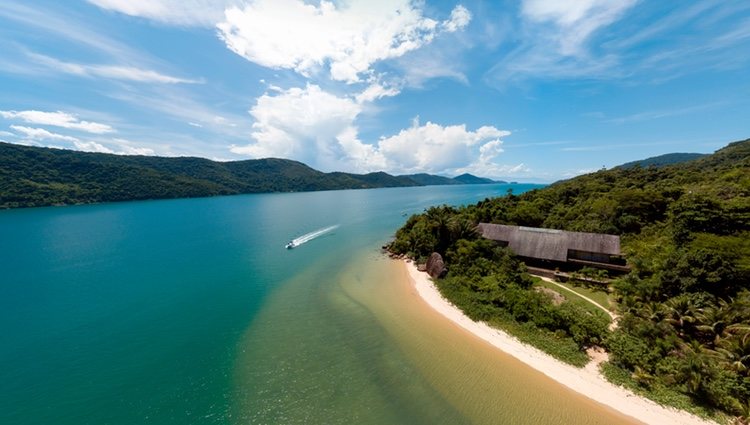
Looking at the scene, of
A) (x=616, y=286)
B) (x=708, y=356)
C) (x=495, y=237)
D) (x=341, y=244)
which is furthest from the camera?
(x=341, y=244)

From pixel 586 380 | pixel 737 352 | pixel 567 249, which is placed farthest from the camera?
pixel 567 249

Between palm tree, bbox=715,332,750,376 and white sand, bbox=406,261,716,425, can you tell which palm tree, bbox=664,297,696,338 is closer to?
palm tree, bbox=715,332,750,376

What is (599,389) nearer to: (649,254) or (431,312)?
(431,312)

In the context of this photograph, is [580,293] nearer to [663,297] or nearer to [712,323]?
[663,297]

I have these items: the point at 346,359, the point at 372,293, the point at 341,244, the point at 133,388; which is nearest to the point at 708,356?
the point at 346,359

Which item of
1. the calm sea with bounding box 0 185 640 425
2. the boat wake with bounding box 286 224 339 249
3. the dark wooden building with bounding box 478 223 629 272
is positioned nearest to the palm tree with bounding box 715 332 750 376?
the calm sea with bounding box 0 185 640 425

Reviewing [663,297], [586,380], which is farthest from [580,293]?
[586,380]
